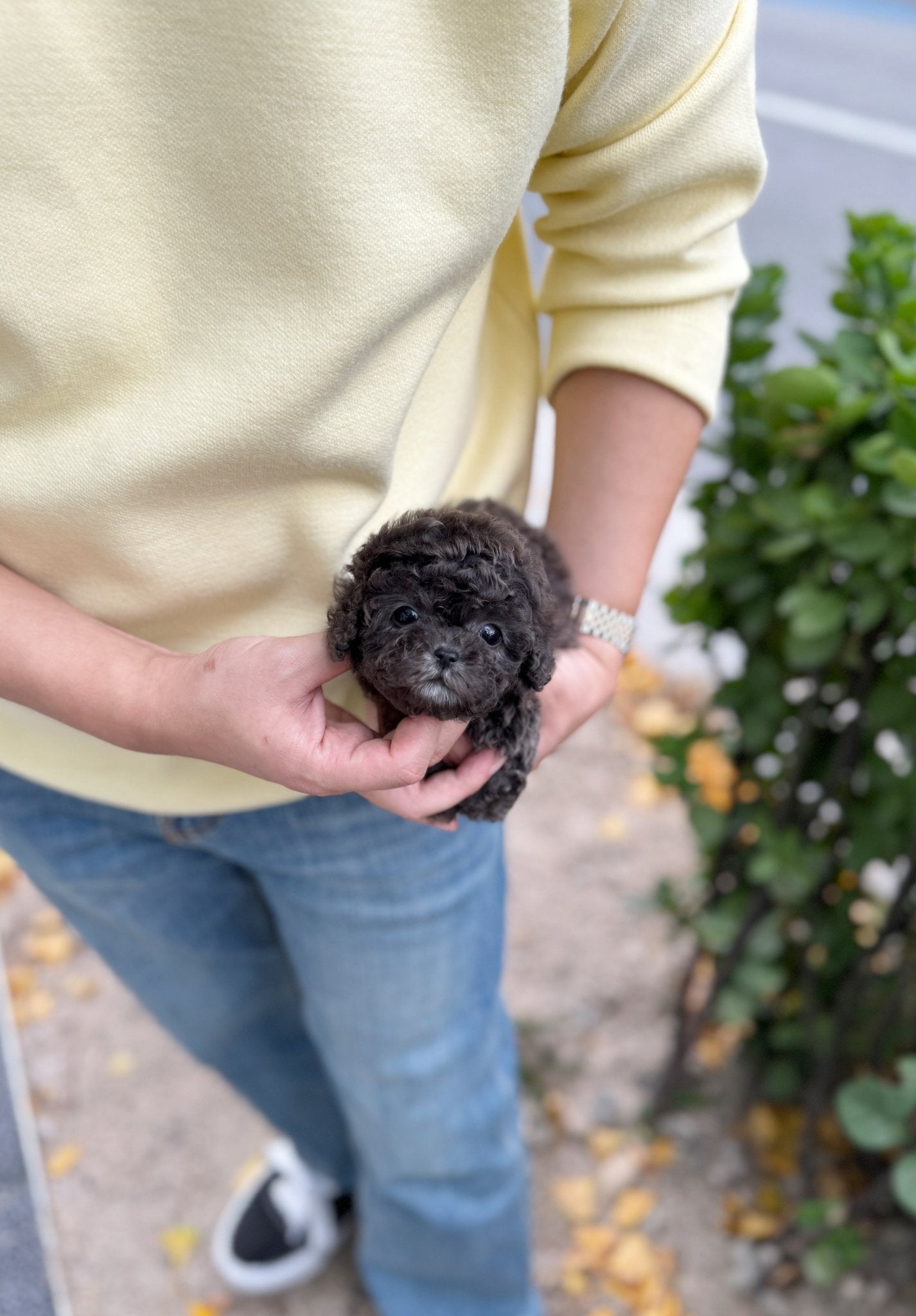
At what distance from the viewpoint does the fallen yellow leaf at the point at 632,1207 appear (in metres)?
2.74

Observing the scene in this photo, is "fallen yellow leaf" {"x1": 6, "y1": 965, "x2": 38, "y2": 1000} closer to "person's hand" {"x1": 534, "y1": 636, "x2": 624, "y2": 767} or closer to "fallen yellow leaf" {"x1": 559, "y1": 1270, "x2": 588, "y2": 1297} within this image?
"fallen yellow leaf" {"x1": 559, "y1": 1270, "x2": 588, "y2": 1297}

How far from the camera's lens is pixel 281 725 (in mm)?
1295

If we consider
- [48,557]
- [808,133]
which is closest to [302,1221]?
[48,557]

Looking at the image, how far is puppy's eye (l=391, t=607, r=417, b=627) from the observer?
129 cm

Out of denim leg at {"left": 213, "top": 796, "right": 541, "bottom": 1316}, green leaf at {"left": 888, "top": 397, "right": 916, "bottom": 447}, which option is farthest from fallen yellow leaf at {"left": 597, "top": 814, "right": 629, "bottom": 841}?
green leaf at {"left": 888, "top": 397, "right": 916, "bottom": 447}

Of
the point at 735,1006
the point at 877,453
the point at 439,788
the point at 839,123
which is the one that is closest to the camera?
the point at 439,788

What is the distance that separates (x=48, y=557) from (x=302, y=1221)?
6.64 ft

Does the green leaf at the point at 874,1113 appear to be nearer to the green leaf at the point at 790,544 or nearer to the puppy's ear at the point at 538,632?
the green leaf at the point at 790,544

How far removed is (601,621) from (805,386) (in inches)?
23.2

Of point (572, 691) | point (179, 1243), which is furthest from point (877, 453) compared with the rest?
point (179, 1243)

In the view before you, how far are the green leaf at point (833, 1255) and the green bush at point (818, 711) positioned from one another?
0.02 meters

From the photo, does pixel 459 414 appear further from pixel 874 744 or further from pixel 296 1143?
pixel 296 1143

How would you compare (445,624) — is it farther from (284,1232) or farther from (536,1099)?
(536,1099)

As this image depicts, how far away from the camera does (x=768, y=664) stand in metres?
2.29
